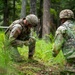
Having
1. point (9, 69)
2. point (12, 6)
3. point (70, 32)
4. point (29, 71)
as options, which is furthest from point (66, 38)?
point (12, 6)

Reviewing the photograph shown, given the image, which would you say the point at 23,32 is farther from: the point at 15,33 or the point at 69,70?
the point at 69,70

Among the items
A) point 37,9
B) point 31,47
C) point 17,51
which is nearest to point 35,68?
point 17,51

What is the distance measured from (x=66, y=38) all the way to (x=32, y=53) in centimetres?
181

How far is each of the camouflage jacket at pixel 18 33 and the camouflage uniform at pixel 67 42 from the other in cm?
134

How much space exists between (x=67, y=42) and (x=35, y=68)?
107 centimetres

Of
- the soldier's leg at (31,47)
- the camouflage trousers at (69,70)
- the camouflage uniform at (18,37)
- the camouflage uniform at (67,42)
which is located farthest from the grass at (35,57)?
the camouflage uniform at (67,42)

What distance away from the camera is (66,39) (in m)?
6.20

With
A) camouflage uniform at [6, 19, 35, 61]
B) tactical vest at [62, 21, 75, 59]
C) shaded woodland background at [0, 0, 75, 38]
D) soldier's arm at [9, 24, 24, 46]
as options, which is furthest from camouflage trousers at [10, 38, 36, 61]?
shaded woodland background at [0, 0, 75, 38]

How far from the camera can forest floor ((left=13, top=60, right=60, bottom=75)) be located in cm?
650

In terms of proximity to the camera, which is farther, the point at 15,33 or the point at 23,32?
the point at 23,32

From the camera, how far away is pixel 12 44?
7.27 m

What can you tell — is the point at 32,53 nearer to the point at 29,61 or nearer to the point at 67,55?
the point at 29,61

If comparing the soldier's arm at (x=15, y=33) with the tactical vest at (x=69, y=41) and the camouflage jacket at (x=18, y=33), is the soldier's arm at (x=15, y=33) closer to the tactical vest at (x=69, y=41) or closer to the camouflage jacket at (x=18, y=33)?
the camouflage jacket at (x=18, y=33)

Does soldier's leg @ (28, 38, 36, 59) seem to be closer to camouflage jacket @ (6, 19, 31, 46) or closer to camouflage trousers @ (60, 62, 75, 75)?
camouflage jacket @ (6, 19, 31, 46)
